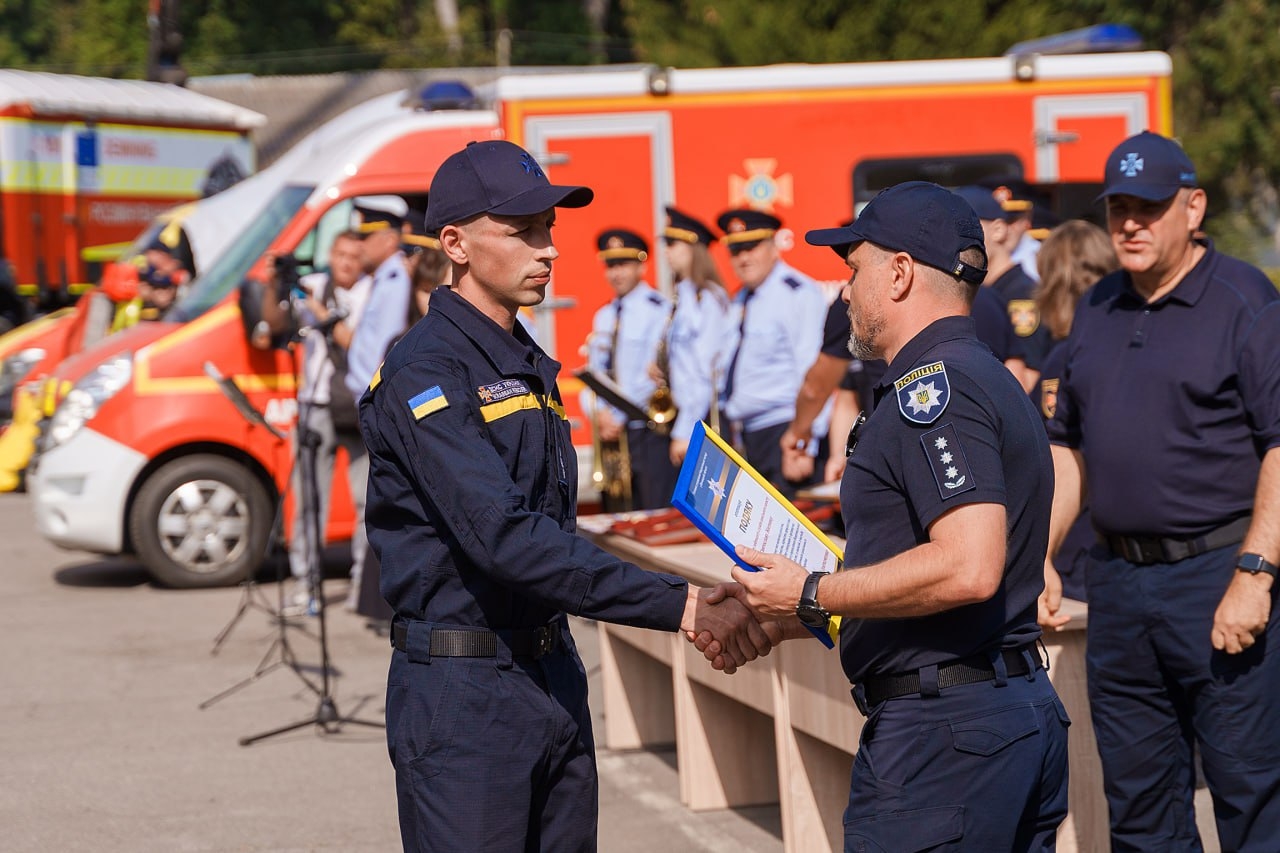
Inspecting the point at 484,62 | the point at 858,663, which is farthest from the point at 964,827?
the point at 484,62

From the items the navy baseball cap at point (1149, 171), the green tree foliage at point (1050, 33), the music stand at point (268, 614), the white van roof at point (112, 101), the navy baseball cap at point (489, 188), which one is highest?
the green tree foliage at point (1050, 33)

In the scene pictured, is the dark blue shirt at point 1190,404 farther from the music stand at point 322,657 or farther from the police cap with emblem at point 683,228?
the police cap with emblem at point 683,228

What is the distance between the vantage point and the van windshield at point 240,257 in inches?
416

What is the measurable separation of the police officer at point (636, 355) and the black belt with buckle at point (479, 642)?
6.24 meters

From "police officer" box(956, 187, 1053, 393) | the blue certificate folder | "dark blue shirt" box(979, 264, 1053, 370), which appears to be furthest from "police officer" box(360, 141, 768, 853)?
"dark blue shirt" box(979, 264, 1053, 370)

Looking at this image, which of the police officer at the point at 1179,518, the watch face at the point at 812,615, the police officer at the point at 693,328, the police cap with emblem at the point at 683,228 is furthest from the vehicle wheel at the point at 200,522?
the watch face at the point at 812,615

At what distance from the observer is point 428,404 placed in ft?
10.5

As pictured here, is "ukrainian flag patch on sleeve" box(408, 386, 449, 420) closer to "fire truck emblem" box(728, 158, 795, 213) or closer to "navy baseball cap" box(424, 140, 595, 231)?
"navy baseball cap" box(424, 140, 595, 231)

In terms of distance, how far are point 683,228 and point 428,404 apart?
20.9 ft

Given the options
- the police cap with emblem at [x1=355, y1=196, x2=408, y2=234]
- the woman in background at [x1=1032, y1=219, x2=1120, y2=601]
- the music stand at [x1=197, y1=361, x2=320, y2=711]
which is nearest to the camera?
the woman in background at [x1=1032, y1=219, x2=1120, y2=601]

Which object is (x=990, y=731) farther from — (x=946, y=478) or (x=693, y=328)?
(x=693, y=328)

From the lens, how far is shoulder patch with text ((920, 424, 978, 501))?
2.94 metres

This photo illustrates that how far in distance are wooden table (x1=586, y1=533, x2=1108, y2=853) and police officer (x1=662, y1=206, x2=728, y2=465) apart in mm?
2387

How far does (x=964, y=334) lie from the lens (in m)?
3.12
